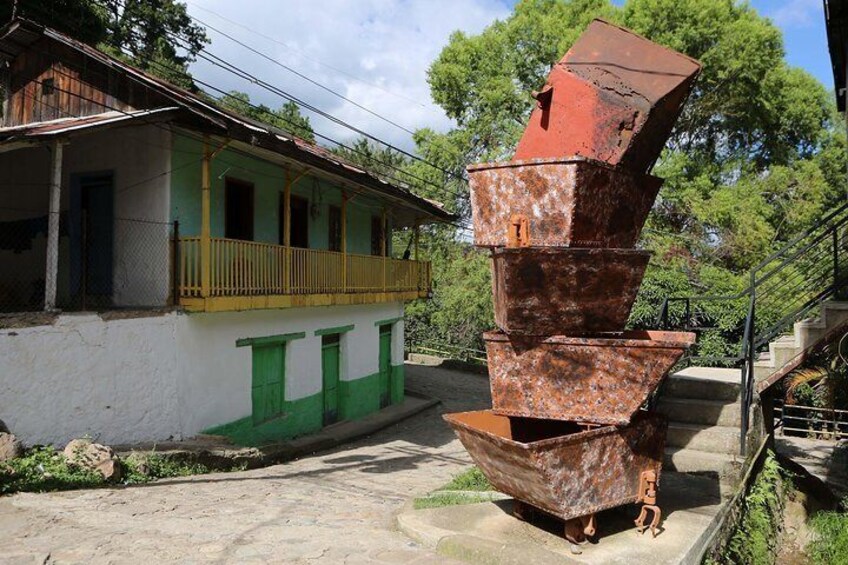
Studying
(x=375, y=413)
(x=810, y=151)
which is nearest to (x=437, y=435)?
(x=375, y=413)

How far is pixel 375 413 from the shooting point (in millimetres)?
16406

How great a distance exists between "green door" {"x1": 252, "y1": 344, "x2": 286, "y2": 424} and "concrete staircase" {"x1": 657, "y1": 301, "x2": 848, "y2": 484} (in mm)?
7207

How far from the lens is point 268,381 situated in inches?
487

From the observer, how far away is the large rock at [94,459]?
7426mm

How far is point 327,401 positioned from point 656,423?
413 inches

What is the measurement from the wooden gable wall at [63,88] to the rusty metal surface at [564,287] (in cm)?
834

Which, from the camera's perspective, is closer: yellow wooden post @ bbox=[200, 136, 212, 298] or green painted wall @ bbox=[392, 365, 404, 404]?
yellow wooden post @ bbox=[200, 136, 212, 298]

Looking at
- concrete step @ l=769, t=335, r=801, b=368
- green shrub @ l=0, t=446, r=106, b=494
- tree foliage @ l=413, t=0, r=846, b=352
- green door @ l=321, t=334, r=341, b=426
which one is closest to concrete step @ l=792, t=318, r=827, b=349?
concrete step @ l=769, t=335, r=801, b=368

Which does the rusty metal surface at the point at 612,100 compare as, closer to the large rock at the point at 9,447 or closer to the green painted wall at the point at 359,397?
the large rock at the point at 9,447

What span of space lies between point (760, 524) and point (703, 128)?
2257 cm

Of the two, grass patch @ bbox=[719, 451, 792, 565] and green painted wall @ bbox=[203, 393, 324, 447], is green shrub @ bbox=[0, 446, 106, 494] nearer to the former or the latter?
green painted wall @ bbox=[203, 393, 324, 447]

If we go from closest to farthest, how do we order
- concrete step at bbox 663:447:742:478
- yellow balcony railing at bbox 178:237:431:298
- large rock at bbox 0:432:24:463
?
concrete step at bbox 663:447:742:478
large rock at bbox 0:432:24:463
yellow balcony railing at bbox 178:237:431:298

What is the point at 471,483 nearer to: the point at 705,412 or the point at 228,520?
the point at 705,412

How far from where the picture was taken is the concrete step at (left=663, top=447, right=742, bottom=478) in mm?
6516
